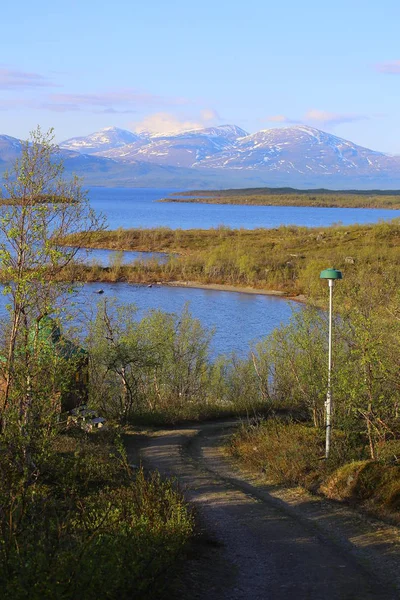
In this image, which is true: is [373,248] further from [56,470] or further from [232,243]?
[56,470]

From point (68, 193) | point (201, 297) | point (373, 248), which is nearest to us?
point (68, 193)

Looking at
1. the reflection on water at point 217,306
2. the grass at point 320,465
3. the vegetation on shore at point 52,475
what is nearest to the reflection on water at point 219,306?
the reflection on water at point 217,306

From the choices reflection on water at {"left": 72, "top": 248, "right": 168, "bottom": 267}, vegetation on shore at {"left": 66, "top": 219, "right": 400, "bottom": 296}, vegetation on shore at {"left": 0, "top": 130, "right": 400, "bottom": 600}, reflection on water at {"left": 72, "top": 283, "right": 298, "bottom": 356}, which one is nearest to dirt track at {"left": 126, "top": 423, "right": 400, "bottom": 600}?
vegetation on shore at {"left": 0, "top": 130, "right": 400, "bottom": 600}

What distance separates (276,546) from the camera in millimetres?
10445

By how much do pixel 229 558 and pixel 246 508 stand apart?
2416mm

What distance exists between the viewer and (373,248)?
73562mm

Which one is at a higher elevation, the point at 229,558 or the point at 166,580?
the point at 166,580

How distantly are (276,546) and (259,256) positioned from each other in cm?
6688

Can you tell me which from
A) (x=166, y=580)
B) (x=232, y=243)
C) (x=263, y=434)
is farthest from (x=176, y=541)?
(x=232, y=243)

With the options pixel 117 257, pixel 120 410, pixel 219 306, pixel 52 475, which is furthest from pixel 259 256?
pixel 52 475

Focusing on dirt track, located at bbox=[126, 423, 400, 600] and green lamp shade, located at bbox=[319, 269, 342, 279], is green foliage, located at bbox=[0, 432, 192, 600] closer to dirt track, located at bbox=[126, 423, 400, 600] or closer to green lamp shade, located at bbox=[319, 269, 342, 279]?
dirt track, located at bbox=[126, 423, 400, 600]

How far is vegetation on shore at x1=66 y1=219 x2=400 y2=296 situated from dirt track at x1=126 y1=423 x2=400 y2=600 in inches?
1774

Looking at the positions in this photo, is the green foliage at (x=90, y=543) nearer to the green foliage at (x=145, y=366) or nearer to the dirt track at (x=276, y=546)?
the dirt track at (x=276, y=546)

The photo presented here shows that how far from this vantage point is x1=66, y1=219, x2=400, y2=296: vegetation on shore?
6906cm
